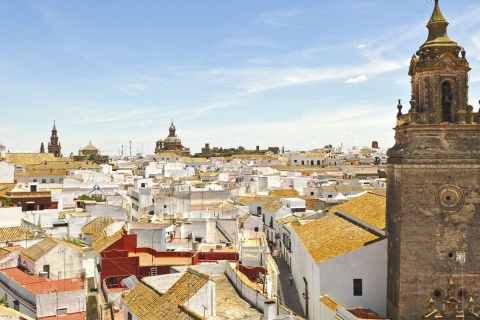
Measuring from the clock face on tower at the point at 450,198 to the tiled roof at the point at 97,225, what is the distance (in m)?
→ 21.1

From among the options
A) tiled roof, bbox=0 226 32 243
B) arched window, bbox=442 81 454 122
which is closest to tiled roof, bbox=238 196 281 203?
tiled roof, bbox=0 226 32 243

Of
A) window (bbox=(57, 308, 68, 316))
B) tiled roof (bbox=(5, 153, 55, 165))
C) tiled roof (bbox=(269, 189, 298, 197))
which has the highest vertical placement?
tiled roof (bbox=(5, 153, 55, 165))

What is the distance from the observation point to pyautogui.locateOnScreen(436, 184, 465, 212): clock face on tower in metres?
19.4

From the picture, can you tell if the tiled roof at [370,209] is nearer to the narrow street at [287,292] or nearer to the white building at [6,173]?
the narrow street at [287,292]

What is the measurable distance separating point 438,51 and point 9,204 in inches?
1217

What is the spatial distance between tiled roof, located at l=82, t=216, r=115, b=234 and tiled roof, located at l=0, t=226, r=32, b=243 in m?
4.09

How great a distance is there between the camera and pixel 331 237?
974 inches

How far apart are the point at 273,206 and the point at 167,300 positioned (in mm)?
27622

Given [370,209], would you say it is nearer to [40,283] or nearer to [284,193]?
[40,283]

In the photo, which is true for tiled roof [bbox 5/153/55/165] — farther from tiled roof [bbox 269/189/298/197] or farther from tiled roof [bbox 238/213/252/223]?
tiled roof [bbox 238/213/252/223]

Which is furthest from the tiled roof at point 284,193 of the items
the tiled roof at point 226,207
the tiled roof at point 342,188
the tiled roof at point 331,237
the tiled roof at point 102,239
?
the tiled roof at point 102,239

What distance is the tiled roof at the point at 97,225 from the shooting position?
106 feet

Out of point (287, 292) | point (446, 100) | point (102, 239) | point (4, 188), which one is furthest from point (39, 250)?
point (4, 188)

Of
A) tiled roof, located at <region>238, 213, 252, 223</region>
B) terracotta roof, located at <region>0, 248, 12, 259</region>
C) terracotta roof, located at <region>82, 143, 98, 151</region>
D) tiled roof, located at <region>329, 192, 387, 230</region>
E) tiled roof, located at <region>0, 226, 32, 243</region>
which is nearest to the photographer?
tiled roof, located at <region>329, 192, 387, 230</region>
